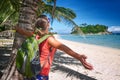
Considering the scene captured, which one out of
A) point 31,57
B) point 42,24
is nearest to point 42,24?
point 42,24

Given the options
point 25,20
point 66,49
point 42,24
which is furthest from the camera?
point 25,20

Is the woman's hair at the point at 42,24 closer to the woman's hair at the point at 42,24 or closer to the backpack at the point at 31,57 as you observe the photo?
the woman's hair at the point at 42,24

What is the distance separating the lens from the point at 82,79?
732cm

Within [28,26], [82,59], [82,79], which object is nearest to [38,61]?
[82,59]

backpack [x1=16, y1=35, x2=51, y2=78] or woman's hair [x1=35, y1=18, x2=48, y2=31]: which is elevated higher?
woman's hair [x1=35, y1=18, x2=48, y2=31]

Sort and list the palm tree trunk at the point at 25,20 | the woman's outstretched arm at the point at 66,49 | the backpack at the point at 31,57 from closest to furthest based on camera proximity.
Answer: the woman's outstretched arm at the point at 66,49 → the backpack at the point at 31,57 → the palm tree trunk at the point at 25,20

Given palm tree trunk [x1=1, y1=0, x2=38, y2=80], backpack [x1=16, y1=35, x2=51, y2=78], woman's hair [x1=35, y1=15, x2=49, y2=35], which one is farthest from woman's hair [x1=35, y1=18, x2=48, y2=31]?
palm tree trunk [x1=1, y1=0, x2=38, y2=80]

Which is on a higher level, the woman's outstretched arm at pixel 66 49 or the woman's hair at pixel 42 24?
the woman's hair at pixel 42 24

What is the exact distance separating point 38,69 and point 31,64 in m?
0.11

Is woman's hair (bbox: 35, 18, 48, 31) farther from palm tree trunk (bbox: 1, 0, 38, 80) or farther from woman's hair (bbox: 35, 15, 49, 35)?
palm tree trunk (bbox: 1, 0, 38, 80)

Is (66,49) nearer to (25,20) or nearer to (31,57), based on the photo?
(31,57)

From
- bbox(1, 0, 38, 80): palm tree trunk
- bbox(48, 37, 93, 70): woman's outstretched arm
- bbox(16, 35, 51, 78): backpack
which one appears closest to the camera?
bbox(48, 37, 93, 70): woman's outstretched arm

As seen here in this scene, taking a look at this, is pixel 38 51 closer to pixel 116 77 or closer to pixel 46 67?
pixel 46 67

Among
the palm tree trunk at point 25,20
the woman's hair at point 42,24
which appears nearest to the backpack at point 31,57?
the woman's hair at point 42,24
